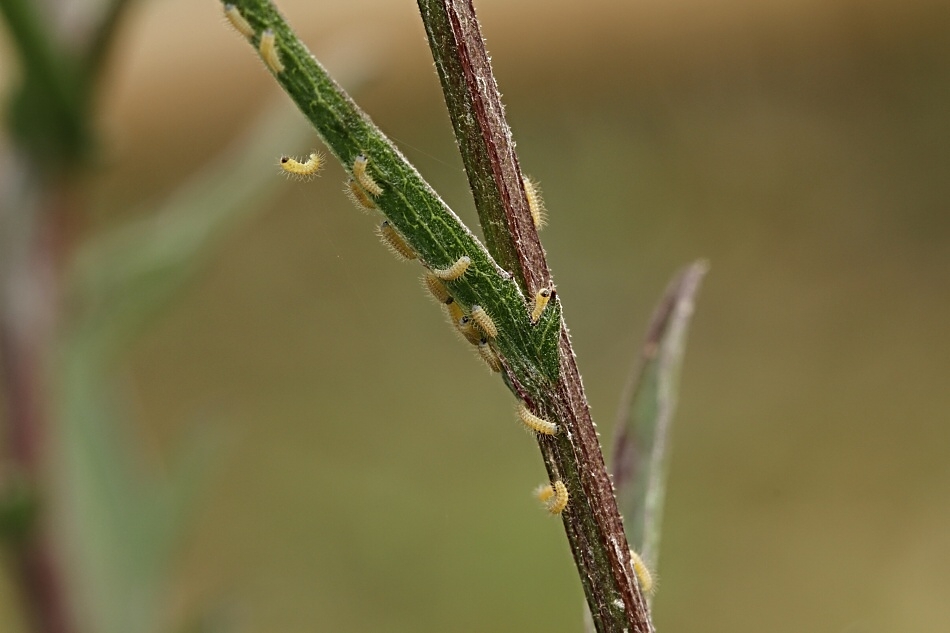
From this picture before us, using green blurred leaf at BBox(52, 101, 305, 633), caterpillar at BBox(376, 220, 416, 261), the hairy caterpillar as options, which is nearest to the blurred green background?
green blurred leaf at BBox(52, 101, 305, 633)

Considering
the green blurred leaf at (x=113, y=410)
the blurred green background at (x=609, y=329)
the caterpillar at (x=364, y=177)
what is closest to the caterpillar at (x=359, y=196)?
the caterpillar at (x=364, y=177)

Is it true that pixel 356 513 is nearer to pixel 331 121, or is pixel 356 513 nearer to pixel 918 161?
pixel 918 161

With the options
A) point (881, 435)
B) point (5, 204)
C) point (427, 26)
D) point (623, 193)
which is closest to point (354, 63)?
point (5, 204)

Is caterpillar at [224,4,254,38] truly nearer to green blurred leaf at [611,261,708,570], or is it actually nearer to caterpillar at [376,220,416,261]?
caterpillar at [376,220,416,261]

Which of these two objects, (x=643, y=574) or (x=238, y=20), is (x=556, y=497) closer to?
(x=643, y=574)

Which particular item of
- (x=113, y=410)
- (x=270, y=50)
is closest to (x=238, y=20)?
(x=270, y=50)

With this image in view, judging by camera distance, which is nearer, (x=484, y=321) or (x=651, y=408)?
(x=484, y=321)
